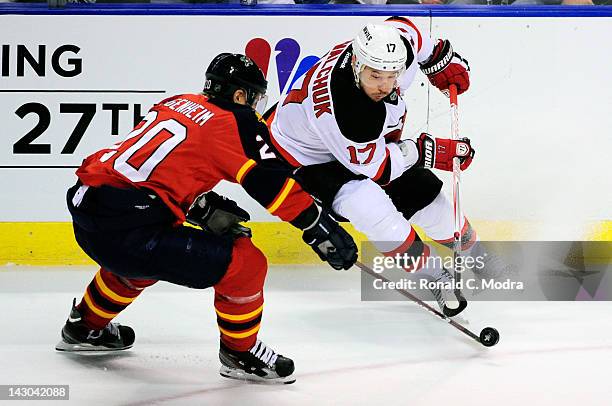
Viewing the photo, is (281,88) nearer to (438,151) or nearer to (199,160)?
(438,151)

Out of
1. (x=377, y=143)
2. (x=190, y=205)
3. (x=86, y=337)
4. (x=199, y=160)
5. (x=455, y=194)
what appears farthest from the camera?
(x=455, y=194)

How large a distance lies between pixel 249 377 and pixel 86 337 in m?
0.60

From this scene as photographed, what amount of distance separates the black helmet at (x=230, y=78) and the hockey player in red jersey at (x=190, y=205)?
0.10 metres

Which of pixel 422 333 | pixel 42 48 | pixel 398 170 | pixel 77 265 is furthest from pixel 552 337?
pixel 42 48

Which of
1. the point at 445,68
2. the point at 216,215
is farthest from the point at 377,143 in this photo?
the point at 216,215

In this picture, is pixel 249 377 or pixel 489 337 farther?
pixel 489 337

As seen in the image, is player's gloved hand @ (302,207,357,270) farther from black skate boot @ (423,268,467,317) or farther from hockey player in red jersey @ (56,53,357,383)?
black skate boot @ (423,268,467,317)

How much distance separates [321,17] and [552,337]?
1.88 meters

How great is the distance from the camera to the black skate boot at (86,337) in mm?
3047

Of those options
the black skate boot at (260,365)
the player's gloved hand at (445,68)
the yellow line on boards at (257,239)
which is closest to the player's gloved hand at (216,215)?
the black skate boot at (260,365)

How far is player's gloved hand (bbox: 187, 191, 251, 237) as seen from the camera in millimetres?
2914

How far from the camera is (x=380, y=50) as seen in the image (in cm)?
307

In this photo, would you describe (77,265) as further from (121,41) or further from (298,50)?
(298,50)

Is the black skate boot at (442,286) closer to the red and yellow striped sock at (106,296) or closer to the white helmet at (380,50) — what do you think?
the white helmet at (380,50)
